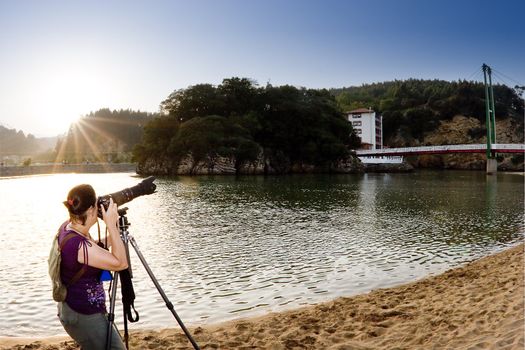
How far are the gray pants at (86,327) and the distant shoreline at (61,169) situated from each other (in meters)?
86.3

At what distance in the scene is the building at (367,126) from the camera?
120 metres

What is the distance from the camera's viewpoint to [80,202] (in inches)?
124

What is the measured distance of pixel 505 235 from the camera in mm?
16406

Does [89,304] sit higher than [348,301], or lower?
higher

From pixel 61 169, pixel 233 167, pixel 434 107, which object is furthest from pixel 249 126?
pixel 434 107

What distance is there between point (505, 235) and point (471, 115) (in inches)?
4817

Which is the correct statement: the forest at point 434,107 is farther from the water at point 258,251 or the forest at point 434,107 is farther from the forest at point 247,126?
the water at point 258,251

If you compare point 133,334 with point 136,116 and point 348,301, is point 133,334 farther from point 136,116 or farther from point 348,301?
point 136,116

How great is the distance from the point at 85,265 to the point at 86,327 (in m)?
0.48

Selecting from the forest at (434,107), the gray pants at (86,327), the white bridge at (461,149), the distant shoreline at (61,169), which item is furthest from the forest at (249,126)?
the gray pants at (86,327)

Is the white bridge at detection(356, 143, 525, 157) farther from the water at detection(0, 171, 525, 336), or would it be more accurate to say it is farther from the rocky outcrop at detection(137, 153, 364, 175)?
the water at detection(0, 171, 525, 336)

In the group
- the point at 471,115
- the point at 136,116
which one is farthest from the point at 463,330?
the point at 136,116

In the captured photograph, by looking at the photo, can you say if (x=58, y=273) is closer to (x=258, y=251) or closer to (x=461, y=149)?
(x=258, y=251)

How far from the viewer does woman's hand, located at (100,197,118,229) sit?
127 inches
